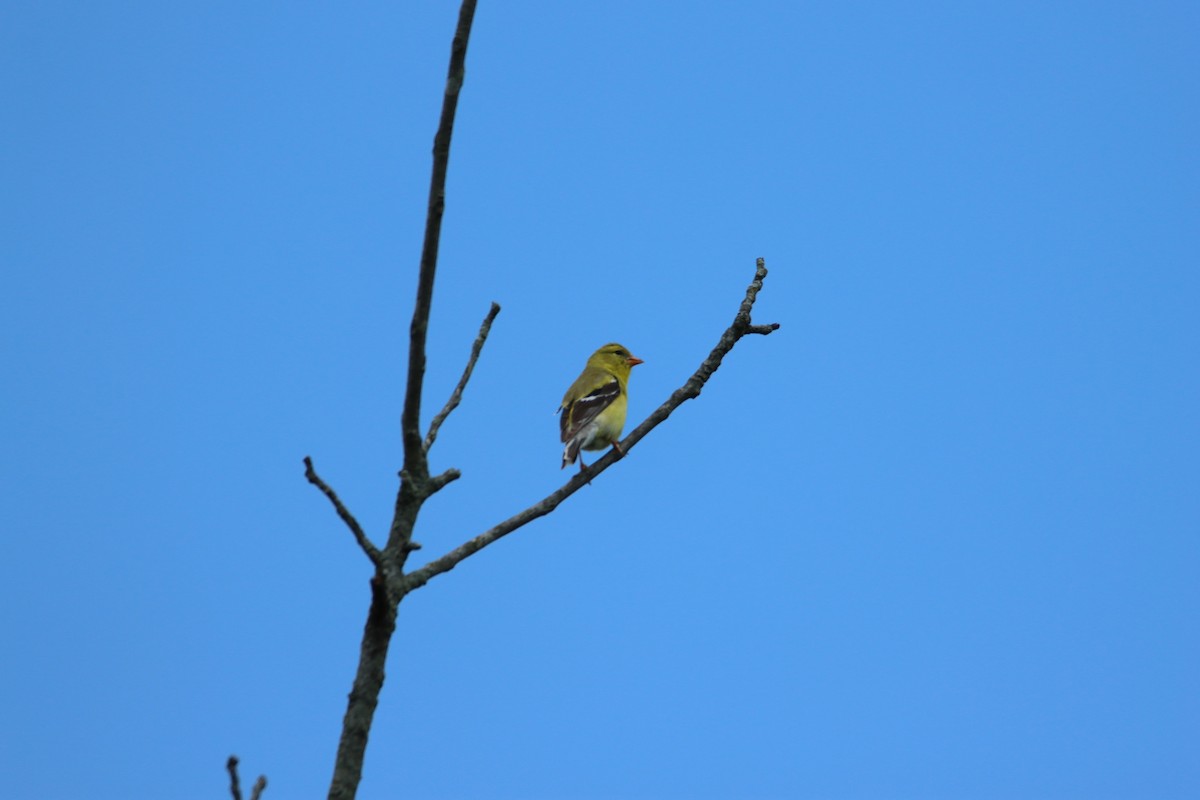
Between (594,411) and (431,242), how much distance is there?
23.6 ft

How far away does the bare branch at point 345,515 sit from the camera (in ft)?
10.5

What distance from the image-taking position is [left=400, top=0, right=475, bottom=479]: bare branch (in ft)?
9.54

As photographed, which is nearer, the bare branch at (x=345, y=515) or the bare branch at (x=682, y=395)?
the bare branch at (x=345, y=515)

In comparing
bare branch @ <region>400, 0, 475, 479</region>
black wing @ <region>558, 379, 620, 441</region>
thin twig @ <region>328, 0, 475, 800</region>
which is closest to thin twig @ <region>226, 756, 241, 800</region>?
thin twig @ <region>328, 0, 475, 800</region>

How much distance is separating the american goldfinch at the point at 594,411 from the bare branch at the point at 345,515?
19.8ft

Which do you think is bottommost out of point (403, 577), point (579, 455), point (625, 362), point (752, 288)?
point (403, 577)

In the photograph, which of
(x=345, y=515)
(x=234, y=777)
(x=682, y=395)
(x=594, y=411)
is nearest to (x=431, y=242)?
(x=345, y=515)

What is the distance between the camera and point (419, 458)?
344 centimetres

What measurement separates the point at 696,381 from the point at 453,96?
2656mm

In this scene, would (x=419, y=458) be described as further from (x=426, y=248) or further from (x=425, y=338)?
(x=426, y=248)

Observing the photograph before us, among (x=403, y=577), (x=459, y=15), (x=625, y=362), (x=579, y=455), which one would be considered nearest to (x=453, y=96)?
(x=459, y=15)

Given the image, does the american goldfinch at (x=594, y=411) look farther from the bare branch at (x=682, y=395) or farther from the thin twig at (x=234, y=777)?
the thin twig at (x=234, y=777)

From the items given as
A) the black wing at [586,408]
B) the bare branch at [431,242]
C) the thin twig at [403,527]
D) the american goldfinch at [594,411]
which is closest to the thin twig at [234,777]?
the thin twig at [403,527]

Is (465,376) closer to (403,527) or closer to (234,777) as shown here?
(403,527)
